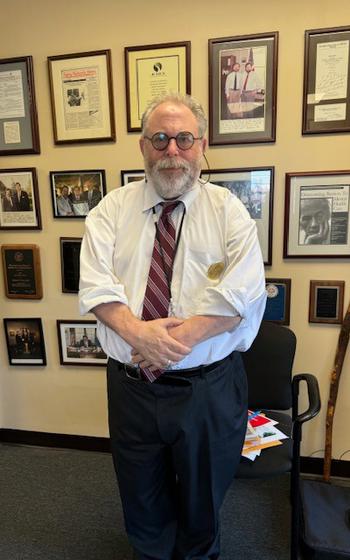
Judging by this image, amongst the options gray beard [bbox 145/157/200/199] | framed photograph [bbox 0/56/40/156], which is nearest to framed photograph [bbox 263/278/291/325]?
gray beard [bbox 145/157/200/199]

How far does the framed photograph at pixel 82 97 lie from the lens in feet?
6.09

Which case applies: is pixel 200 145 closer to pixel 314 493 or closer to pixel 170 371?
pixel 170 371

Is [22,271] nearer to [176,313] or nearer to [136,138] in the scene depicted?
[136,138]

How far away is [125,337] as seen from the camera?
118 centimetres

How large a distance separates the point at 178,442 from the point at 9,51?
2049 mm

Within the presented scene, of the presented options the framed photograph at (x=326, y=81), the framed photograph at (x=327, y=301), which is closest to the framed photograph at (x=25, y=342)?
the framed photograph at (x=327, y=301)

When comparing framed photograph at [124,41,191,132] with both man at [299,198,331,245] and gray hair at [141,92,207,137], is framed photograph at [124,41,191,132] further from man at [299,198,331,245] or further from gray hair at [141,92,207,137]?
man at [299,198,331,245]

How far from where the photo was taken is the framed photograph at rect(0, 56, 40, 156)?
193cm

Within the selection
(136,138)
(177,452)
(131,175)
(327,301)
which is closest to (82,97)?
(136,138)

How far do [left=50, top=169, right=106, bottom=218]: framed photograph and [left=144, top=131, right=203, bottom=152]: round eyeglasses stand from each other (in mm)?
777

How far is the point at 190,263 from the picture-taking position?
1.25 m

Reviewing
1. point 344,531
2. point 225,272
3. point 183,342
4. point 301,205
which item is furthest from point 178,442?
point 301,205

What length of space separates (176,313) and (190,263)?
172 mm

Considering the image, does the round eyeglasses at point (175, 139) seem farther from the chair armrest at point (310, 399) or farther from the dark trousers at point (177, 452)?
the chair armrest at point (310, 399)
